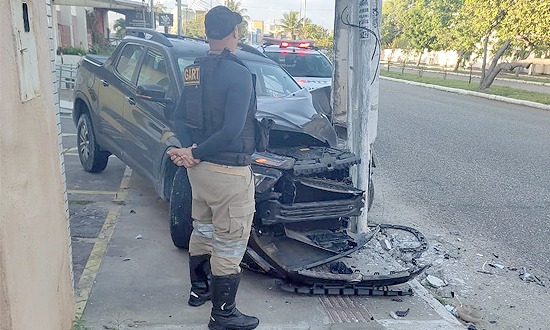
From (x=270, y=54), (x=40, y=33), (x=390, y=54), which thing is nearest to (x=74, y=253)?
(x=40, y=33)

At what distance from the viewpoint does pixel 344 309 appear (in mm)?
3838

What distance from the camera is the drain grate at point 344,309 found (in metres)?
3.68

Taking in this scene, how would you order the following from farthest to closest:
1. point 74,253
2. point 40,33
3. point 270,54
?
1. point 270,54
2. point 74,253
3. point 40,33

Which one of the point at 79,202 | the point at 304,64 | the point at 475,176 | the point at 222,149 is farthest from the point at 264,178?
the point at 304,64

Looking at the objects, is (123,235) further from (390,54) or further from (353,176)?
(390,54)

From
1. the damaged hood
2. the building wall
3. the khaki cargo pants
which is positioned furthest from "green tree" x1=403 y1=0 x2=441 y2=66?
the building wall

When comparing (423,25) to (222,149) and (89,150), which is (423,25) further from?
(222,149)

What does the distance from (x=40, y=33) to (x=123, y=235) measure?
2.61 m

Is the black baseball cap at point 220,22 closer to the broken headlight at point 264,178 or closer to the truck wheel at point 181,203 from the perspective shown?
the broken headlight at point 264,178

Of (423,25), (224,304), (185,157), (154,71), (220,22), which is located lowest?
(224,304)

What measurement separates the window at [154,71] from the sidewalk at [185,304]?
5.50ft

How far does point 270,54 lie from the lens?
37.0ft

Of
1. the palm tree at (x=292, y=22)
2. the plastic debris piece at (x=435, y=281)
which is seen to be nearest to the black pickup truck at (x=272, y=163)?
the plastic debris piece at (x=435, y=281)

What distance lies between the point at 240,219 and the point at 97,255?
1.81 meters
